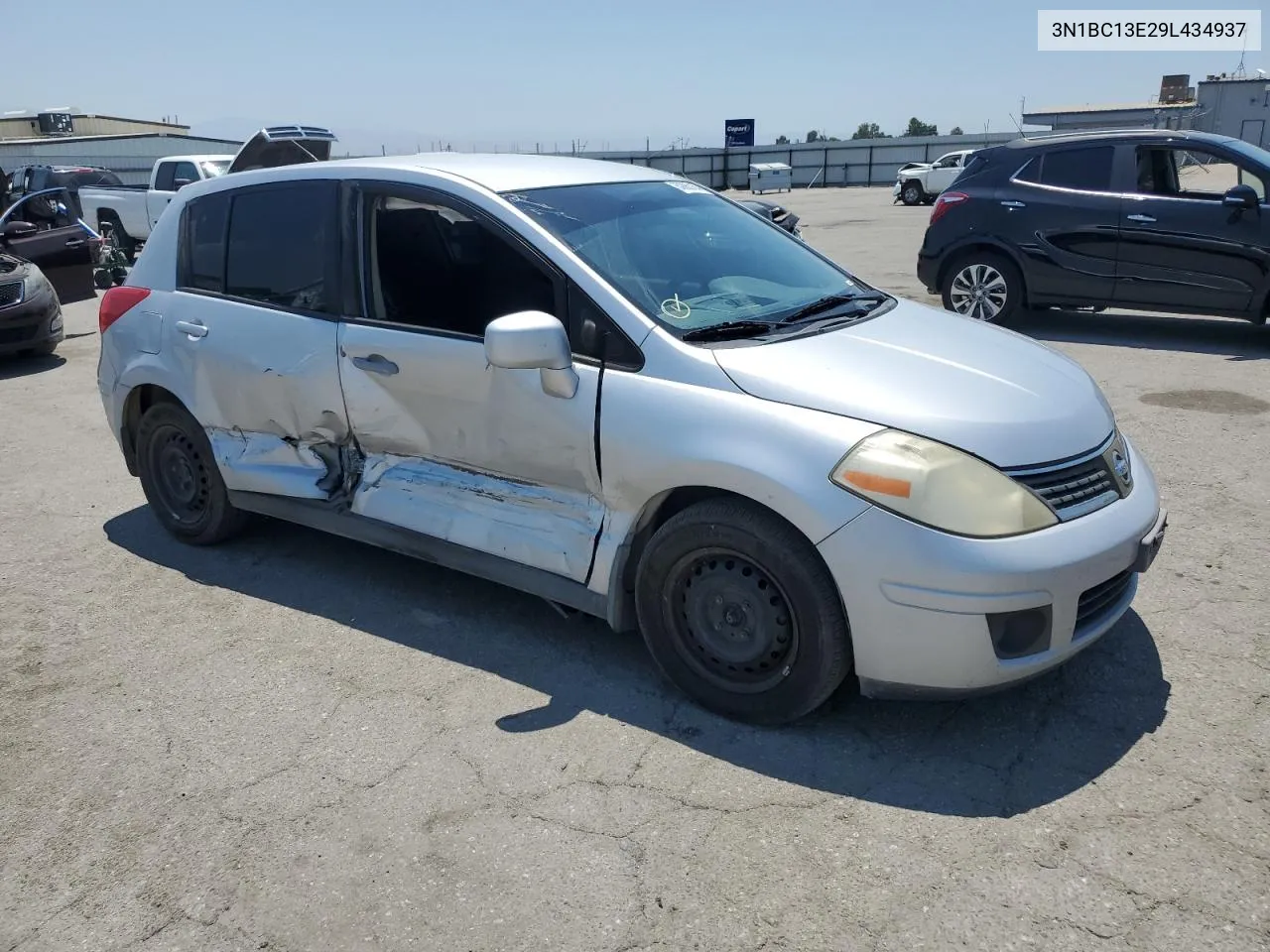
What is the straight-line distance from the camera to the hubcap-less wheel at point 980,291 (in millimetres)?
9352

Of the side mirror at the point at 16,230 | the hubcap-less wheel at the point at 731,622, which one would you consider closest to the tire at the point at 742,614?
the hubcap-less wheel at the point at 731,622

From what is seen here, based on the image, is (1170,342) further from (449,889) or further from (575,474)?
(449,889)

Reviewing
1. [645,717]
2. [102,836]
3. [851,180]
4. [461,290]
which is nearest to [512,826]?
[645,717]

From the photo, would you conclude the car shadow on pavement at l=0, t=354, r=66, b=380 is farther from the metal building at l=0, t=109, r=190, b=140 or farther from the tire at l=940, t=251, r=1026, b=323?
the metal building at l=0, t=109, r=190, b=140

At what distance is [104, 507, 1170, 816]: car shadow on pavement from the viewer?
3.03m

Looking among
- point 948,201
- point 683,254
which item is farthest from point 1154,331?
point 683,254

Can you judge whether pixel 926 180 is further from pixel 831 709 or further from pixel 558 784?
pixel 558 784

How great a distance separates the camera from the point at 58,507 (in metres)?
5.79

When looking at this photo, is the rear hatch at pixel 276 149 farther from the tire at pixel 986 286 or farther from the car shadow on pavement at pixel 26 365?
the tire at pixel 986 286

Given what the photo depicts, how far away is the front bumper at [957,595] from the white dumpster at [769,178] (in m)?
37.5

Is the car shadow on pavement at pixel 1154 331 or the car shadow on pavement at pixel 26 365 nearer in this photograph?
the car shadow on pavement at pixel 1154 331

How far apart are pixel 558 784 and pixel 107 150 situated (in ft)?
150

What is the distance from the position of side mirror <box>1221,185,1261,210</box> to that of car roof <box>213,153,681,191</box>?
19.3 feet

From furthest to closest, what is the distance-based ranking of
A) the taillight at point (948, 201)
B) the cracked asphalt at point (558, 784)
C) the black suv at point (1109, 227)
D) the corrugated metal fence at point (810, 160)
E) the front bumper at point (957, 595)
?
the corrugated metal fence at point (810, 160) < the taillight at point (948, 201) < the black suv at point (1109, 227) < the front bumper at point (957, 595) < the cracked asphalt at point (558, 784)
